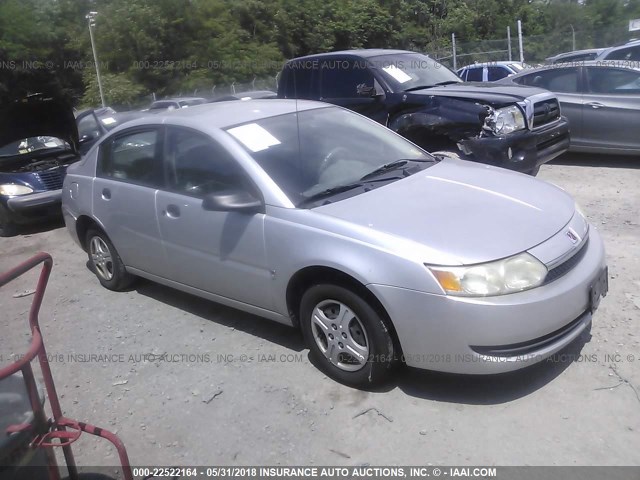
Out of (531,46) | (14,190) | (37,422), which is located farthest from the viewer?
(531,46)

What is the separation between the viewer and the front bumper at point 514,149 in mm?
6672

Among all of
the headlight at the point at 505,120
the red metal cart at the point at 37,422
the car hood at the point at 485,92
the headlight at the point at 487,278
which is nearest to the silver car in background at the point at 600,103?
the car hood at the point at 485,92

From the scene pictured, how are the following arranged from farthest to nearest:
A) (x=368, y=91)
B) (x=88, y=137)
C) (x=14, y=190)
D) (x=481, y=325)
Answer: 1. (x=88, y=137)
2. (x=14, y=190)
3. (x=368, y=91)
4. (x=481, y=325)

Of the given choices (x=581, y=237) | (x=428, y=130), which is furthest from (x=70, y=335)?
(x=428, y=130)

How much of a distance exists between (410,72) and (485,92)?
3.66 ft

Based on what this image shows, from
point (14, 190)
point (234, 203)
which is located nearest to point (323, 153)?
point (234, 203)

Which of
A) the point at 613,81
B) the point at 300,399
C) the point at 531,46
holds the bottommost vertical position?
the point at 300,399

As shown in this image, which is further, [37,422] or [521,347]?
[521,347]

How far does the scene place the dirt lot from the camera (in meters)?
3.15

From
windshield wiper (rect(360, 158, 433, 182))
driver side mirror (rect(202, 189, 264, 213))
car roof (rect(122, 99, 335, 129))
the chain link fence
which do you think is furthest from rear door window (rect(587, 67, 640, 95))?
the chain link fence

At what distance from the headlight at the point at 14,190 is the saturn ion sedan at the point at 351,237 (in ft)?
11.1

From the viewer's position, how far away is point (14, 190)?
8.15 meters

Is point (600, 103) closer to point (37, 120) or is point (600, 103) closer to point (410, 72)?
point (410, 72)

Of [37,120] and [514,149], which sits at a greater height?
[37,120]
